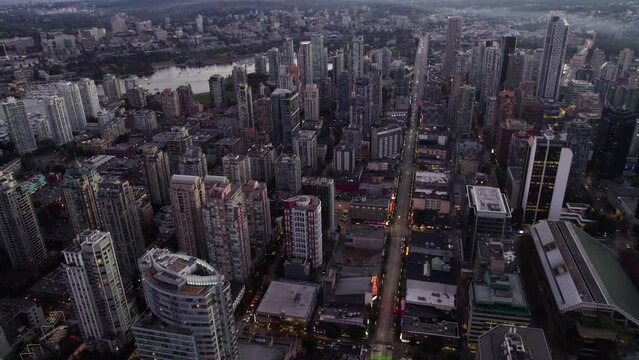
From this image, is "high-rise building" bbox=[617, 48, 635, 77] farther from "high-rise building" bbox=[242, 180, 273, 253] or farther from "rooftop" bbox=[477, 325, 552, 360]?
"rooftop" bbox=[477, 325, 552, 360]

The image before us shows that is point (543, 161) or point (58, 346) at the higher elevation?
point (543, 161)

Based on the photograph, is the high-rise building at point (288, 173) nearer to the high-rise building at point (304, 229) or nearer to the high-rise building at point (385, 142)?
the high-rise building at point (304, 229)

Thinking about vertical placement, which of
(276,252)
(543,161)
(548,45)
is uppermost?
(548,45)

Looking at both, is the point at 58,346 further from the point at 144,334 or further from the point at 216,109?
the point at 216,109

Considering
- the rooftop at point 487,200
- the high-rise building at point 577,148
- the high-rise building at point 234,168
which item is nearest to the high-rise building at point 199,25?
the high-rise building at point 234,168

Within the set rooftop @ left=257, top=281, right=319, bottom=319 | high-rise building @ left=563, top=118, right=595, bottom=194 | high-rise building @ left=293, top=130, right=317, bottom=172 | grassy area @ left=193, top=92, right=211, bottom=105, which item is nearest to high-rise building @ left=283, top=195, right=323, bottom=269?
rooftop @ left=257, top=281, right=319, bottom=319

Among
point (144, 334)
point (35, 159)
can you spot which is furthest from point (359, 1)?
point (144, 334)

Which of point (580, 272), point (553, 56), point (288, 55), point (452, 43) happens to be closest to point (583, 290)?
point (580, 272)
